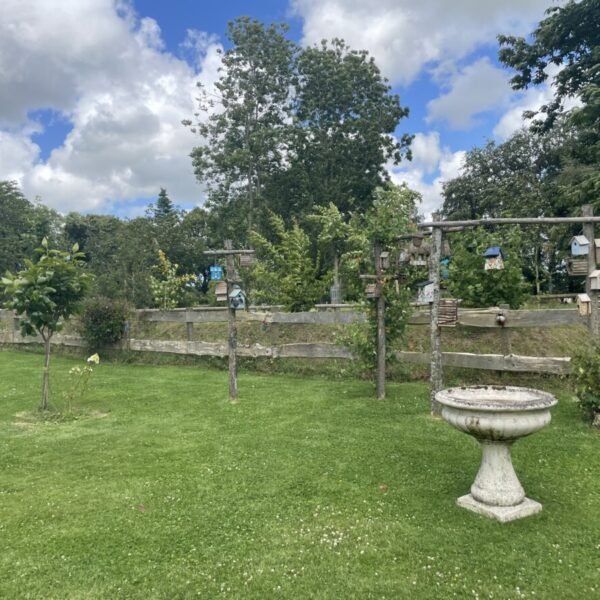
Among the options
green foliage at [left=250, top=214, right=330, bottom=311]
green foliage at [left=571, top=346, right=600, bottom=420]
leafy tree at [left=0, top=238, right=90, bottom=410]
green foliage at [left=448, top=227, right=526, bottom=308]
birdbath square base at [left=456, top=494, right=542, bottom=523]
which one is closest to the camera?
birdbath square base at [left=456, top=494, right=542, bottom=523]

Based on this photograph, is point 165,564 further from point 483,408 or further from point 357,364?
point 357,364

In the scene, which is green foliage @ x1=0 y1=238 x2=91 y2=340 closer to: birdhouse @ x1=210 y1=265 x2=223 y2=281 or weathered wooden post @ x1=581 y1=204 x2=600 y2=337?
birdhouse @ x1=210 y1=265 x2=223 y2=281

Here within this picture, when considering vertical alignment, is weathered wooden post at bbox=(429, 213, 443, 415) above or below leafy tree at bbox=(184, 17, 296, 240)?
below

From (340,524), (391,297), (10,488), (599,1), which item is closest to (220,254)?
(391,297)

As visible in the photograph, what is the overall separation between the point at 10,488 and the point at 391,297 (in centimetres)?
560

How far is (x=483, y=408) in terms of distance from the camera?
3.78 metres

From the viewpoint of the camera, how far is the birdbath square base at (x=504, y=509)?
392cm

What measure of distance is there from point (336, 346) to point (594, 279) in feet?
15.4

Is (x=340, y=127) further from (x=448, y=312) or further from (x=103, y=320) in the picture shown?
(x=448, y=312)

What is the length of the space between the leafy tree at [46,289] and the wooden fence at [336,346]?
13.2 ft

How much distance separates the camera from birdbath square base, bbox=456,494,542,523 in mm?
3916

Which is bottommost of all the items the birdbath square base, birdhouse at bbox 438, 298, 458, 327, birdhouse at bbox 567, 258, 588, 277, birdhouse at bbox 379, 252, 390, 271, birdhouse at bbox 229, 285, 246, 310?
the birdbath square base

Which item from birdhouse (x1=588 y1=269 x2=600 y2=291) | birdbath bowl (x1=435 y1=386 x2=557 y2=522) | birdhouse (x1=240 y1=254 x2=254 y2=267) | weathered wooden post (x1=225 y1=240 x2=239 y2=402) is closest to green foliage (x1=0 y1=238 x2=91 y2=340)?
weathered wooden post (x1=225 y1=240 x2=239 y2=402)

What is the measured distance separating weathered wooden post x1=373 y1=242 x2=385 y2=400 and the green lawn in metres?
0.55
